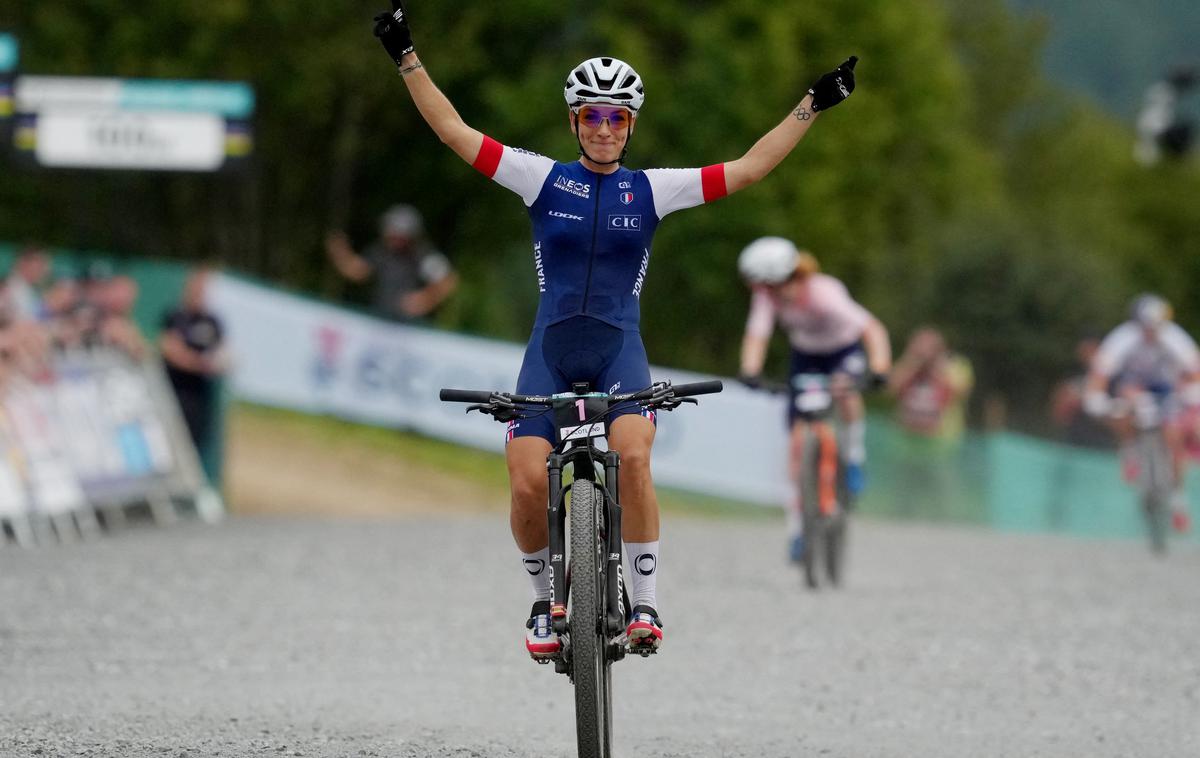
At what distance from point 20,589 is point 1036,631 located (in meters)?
6.19

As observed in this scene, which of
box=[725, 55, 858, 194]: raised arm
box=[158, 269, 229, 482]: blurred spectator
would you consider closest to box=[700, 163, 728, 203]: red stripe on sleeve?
box=[725, 55, 858, 194]: raised arm

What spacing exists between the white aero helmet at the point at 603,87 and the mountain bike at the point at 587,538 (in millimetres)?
990

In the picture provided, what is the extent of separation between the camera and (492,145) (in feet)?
24.4

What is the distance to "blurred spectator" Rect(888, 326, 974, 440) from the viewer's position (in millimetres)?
23719

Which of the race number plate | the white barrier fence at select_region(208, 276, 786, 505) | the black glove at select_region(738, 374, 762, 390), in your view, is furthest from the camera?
the white barrier fence at select_region(208, 276, 786, 505)

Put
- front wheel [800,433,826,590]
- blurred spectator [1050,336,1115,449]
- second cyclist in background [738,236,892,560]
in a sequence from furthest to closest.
→ blurred spectator [1050,336,1115,449], second cyclist in background [738,236,892,560], front wheel [800,433,826,590]

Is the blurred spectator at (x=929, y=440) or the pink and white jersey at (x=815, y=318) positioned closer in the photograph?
the pink and white jersey at (x=815, y=318)

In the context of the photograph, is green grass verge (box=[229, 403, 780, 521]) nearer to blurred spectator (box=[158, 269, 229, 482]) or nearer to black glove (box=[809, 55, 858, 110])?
blurred spectator (box=[158, 269, 229, 482])

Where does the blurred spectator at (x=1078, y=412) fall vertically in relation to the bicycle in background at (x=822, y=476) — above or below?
above

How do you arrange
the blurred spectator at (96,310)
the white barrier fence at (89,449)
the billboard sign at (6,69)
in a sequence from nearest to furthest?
the white barrier fence at (89,449)
the blurred spectator at (96,310)
the billboard sign at (6,69)

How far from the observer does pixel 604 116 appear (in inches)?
293

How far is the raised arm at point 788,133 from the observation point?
748 centimetres

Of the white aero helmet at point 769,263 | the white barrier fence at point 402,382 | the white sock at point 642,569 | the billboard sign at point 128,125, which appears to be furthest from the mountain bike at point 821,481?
the white barrier fence at point 402,382

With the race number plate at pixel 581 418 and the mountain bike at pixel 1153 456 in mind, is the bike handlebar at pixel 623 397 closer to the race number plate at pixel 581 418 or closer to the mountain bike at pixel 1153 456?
the race number plate at pixel 581 418
